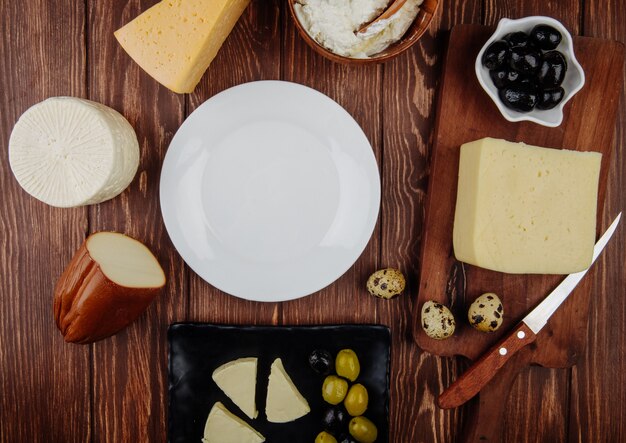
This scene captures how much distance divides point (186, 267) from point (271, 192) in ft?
0.74

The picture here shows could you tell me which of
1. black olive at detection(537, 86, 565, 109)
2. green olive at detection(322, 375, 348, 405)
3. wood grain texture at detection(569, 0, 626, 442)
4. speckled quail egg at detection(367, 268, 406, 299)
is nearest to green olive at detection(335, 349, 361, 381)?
green olive at detection(322, 375, 348, 405)

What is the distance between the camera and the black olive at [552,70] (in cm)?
77

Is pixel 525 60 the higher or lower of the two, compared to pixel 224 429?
higher

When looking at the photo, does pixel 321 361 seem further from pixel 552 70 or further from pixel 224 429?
pixel 552 70

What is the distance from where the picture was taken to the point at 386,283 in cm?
86

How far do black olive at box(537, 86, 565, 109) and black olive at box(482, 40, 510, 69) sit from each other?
8 cm

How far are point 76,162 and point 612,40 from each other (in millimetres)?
963

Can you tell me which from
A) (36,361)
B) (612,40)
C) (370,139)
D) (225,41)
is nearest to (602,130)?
(612,40)

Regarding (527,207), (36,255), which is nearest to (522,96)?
(527,207)

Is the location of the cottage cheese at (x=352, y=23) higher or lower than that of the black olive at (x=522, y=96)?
higher

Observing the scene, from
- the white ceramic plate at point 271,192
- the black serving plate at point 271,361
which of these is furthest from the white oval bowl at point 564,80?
the black serving plate at point 271,361

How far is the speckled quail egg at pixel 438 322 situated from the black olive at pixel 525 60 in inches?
16.8

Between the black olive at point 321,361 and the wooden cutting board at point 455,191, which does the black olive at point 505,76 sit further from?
the black olive at point 321,361

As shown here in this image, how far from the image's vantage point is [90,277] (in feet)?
2.53
